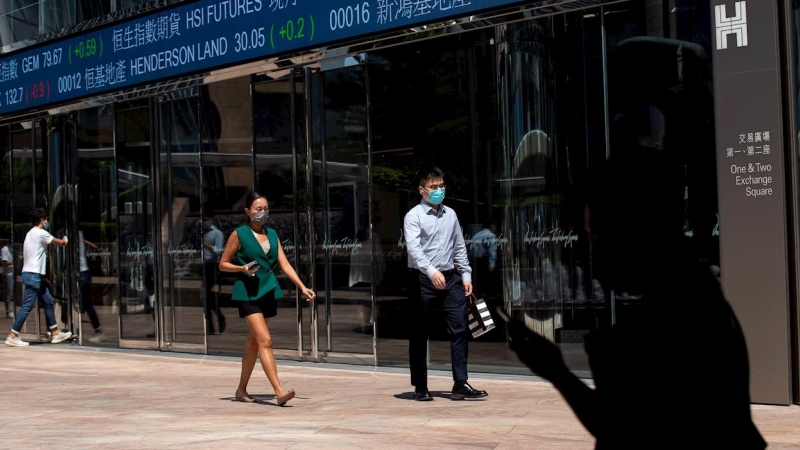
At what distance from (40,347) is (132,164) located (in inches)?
116

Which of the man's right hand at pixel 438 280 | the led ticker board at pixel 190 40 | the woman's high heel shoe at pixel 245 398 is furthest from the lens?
the led ticker board at pixel 190 40

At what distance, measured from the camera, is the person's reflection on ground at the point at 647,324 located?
823 cm

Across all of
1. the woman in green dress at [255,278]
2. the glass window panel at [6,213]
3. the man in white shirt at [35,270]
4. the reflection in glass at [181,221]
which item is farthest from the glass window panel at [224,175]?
the glass window panel at [6,213]

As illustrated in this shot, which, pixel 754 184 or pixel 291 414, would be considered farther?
pixel 291 414

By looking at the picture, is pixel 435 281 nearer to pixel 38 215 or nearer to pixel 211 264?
pixel 211 264

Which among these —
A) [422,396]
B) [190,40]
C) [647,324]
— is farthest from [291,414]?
[190,40]

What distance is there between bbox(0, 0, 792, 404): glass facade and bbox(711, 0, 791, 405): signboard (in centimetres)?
49

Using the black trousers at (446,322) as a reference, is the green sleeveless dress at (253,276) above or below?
above

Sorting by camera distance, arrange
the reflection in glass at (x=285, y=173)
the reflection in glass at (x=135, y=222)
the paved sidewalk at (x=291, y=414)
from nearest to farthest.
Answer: the paved sidewalk at (x=291, y=414)
the reflection in glass at (x=285, y=173)
the reflection in glass at (x=135, y=222)

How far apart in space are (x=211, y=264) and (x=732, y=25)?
7292mm

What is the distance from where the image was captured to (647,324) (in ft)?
31.1

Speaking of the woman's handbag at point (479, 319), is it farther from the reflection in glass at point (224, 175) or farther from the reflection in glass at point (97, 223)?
the reflection in glass at point (97, 223)

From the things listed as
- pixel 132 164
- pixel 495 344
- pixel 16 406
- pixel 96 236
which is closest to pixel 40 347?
pixel 96 236

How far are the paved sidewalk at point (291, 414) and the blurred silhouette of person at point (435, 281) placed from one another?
0.26m
